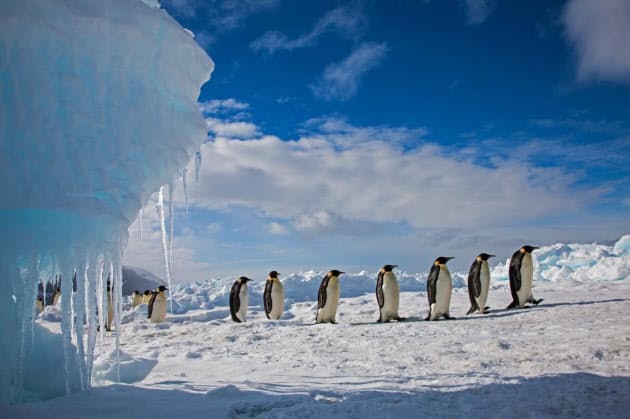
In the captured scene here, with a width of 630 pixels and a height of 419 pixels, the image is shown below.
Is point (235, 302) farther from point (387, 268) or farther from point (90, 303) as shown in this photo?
point (90, 303)

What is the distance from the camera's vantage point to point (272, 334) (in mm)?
8055

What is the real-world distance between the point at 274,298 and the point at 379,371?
8.30 meters

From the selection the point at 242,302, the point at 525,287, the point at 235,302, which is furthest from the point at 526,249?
the point at 235,302

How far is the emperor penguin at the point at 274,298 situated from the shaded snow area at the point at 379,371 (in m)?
3.31

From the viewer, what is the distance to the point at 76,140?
11.3 ft

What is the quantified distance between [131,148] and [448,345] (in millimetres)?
4341

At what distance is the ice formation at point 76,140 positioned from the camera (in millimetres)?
3303

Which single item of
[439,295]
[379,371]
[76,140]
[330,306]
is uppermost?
[76,140]

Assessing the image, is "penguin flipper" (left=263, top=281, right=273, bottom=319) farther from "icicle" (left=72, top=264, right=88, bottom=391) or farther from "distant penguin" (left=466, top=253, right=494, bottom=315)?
"icicle" (left=72, top=264, right=88, bottom=391)

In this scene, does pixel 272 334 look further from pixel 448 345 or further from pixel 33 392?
pixel 33 392

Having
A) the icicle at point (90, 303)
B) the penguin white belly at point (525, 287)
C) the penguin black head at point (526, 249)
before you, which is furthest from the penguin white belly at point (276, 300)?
the icicle at point (90, 303)

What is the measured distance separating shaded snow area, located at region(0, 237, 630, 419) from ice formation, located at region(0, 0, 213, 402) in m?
0.92

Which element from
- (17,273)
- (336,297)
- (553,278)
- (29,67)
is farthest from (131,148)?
(553,278)

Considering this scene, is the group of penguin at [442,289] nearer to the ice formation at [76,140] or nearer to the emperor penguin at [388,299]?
the emperor penguin at [388,299]
